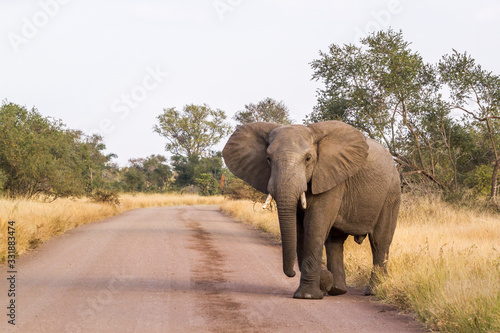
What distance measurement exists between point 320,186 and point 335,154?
54 centimetres

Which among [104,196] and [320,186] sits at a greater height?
[320,186]

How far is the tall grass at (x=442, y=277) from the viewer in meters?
5.80

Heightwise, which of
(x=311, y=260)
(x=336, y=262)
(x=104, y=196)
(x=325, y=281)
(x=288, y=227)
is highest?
(x=288, y=227)

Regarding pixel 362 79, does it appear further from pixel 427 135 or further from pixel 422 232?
pixel 422 232

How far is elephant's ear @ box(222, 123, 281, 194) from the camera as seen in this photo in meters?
8.34

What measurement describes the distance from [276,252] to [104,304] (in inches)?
261

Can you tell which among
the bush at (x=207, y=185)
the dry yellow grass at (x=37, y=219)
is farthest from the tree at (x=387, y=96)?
the bush at (x=207, y=185)

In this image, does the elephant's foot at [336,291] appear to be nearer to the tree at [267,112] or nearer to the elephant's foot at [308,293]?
the elephant's foot at [308,293]

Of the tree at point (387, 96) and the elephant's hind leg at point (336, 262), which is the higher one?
the tree at point (387, 96)

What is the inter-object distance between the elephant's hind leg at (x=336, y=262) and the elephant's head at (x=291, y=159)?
1.25m

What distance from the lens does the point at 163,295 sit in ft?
26.0

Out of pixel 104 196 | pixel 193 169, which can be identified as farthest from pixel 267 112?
pixel 193 169

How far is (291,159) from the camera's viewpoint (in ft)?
24.4

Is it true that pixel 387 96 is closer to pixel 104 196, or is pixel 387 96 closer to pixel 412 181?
pixel 412 181
